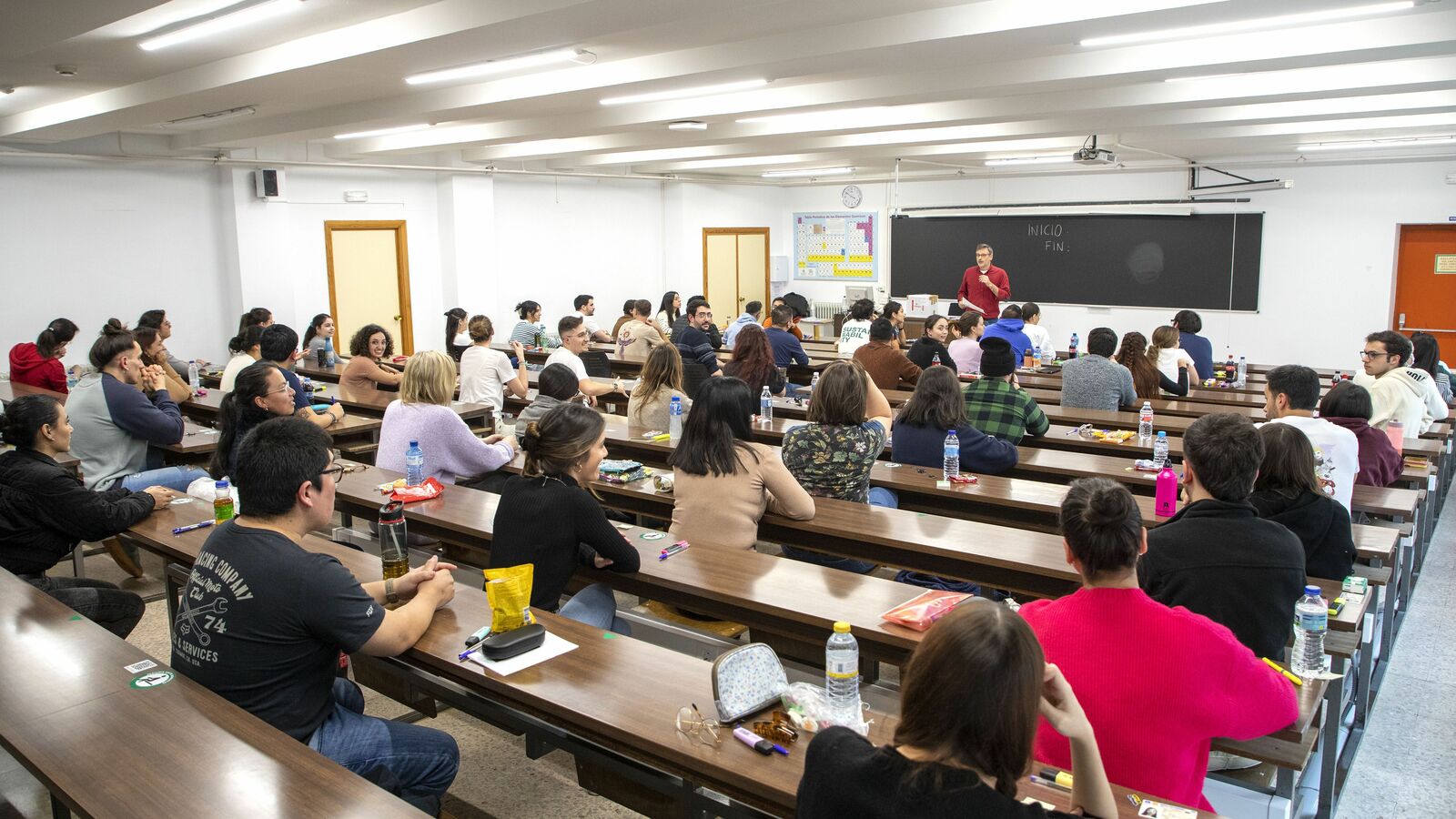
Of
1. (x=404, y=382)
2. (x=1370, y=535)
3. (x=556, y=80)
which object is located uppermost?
(x=556, y=80)

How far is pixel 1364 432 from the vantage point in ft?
15.0

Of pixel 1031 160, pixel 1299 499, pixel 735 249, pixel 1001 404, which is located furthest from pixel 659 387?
pixel 735 249

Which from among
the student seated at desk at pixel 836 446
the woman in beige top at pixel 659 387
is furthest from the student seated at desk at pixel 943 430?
the woman in beige top at pixel 659 387

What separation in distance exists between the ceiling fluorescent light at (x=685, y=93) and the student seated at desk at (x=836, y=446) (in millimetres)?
3278

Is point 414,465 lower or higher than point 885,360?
lower

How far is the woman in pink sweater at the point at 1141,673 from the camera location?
1891 mm

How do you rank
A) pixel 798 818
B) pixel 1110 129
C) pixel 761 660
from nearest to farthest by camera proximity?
pixel 798 818, pixel 761 660, pixel 1110 129

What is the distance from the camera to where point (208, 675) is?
7.55 feet

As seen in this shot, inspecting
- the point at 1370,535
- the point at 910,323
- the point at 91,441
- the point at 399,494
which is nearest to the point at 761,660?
the point at 399,494

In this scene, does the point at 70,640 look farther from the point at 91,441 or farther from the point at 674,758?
the point at 91,441

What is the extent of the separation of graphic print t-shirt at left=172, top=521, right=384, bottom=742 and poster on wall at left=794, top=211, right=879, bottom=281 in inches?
559

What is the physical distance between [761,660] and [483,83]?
584 centimetres

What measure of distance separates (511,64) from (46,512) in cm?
346

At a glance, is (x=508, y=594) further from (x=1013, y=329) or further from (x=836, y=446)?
(x=1013, y=329)
